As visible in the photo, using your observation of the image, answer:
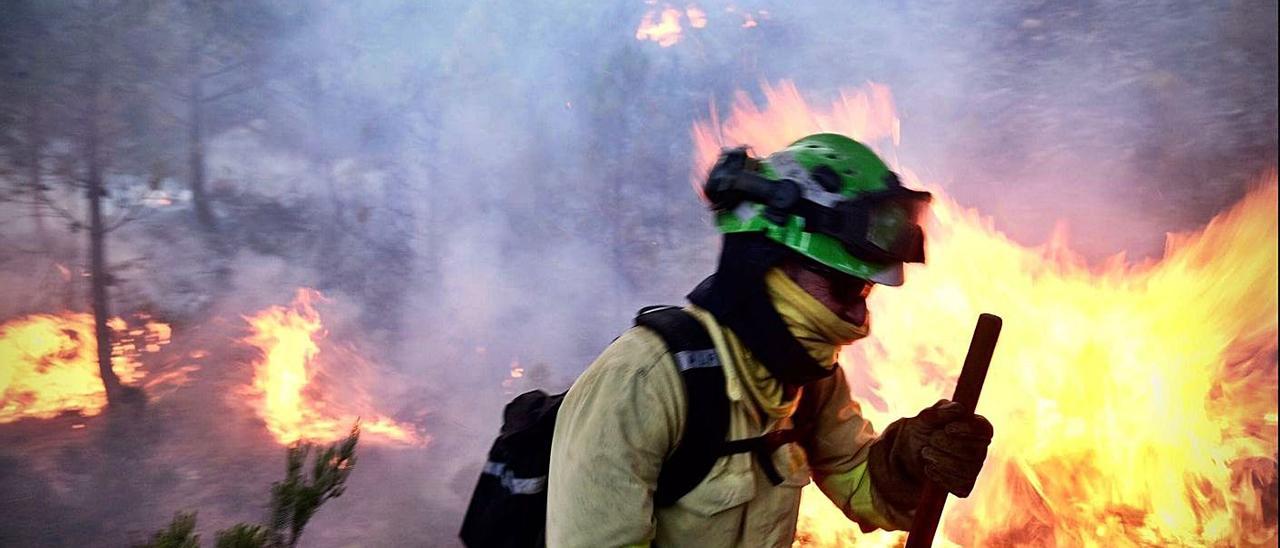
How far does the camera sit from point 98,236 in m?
5.10

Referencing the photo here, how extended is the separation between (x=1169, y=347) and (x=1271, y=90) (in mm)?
1315

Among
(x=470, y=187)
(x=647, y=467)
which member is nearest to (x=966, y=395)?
(x=647, y=467)

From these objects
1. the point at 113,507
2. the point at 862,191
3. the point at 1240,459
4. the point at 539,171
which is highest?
the point at 539,171

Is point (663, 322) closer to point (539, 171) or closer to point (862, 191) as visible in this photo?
point (862, 191)

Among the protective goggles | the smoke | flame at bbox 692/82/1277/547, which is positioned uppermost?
the smoke

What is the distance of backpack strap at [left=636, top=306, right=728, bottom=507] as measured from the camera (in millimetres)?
1947

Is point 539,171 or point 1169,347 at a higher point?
point 539,171

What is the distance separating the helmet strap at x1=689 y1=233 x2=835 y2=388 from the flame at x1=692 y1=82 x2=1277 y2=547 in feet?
9.37

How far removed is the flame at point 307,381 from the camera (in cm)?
529

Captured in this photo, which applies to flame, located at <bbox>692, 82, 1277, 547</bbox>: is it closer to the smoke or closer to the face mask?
the smoke

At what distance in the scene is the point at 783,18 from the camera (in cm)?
525

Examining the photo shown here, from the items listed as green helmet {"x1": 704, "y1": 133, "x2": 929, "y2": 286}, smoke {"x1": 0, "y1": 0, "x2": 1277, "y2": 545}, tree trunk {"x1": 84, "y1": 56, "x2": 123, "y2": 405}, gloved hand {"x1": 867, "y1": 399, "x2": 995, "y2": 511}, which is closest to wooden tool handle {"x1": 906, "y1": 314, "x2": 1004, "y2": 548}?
gloved hand {"x1": 867, "y1": 399, "x2": 995, "y2": 511}

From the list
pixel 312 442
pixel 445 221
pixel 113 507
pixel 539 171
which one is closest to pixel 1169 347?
pixel 539 171

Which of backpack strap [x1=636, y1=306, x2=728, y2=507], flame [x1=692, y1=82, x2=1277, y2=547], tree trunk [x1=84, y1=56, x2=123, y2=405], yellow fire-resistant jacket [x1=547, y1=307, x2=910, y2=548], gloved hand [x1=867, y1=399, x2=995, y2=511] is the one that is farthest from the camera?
tree trunk [x1=84, y1=56, x2=123, y2=405]
